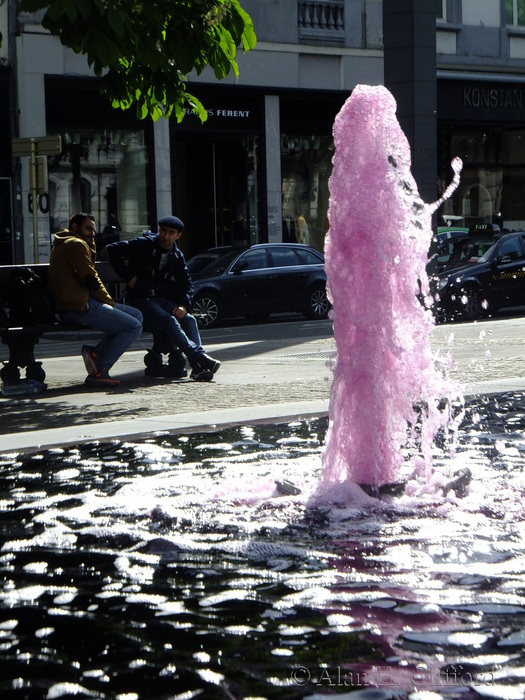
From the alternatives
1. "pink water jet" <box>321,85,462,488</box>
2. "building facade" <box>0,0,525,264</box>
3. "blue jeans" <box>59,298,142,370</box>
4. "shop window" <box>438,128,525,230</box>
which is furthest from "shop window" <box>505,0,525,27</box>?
"pink water jet" <box>321,85,462,488</box>

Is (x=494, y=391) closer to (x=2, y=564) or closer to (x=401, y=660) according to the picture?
(x=2, y=564)

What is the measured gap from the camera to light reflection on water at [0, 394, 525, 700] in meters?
4.05

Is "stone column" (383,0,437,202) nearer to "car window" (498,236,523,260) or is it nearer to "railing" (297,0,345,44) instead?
"car window" (498,236,523,260)

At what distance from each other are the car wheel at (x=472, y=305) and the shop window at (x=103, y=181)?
7606 mm

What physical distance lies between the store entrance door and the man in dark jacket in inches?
653

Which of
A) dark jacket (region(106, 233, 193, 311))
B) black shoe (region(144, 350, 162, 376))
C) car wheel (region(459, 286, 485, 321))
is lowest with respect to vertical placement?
car wheel (region(459, 286, 485, 321))

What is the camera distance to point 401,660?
13.6 feet

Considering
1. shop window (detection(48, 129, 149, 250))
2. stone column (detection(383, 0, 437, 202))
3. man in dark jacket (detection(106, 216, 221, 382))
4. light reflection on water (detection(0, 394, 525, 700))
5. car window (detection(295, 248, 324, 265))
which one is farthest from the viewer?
shop window (detection(48, 129, 149, 250))

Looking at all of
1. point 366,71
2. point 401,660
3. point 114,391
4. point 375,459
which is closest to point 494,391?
point 114,391

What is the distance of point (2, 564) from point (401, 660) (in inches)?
80.2

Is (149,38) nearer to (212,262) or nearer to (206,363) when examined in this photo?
(206,363)

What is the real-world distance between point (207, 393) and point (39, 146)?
11.6m

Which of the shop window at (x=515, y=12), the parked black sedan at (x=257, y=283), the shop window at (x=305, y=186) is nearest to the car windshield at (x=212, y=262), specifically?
the parked black sedan at (x=257, y=283)

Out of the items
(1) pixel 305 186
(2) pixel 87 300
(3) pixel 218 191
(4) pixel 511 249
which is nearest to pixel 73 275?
(2) pixel 87 300
